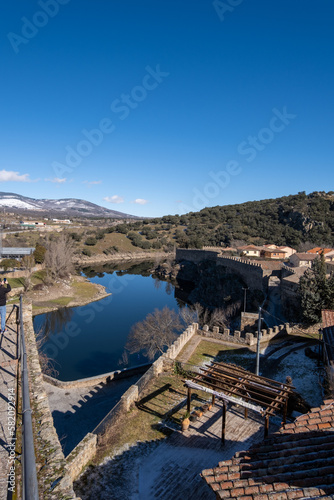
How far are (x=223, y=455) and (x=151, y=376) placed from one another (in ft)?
19.0

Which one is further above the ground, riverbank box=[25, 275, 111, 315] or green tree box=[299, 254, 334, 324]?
green tree box=[299, 254, 334, 324]

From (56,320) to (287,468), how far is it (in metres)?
33.8

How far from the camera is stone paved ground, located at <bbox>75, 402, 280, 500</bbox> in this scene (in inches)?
333

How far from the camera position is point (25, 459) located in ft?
8.16

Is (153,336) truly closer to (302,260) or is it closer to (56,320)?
(56,320)

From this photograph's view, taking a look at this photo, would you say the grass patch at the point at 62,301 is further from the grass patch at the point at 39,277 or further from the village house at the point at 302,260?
the village house at the point at 302,260

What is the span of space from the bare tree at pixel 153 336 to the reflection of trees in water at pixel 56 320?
9385 mm

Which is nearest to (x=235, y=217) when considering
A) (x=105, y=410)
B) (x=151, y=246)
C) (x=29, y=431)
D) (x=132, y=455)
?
(x=151, y=246)

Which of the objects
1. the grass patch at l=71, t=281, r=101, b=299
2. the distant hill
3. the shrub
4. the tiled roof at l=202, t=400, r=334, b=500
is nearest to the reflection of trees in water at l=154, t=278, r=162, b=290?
the grass patch at l=71, t=281, r=101, b=299

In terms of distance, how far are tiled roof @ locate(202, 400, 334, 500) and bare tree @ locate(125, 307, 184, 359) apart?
19.4 m

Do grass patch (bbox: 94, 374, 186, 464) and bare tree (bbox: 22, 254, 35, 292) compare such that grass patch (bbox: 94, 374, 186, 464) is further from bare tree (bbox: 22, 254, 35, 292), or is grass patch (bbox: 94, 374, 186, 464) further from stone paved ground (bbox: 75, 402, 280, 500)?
bare tree (bbox: 22, 254, 35, 292)

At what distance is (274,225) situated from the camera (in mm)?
77188

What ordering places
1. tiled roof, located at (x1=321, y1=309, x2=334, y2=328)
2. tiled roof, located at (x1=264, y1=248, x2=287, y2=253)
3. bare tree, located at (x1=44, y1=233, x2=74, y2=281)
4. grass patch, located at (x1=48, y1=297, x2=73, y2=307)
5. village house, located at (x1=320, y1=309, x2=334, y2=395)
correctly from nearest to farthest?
village house, located at (x1=320, y1=309, x2=334, y2=395)
tiled roof, located at (x1=321, y1=309, x2=334, y2=328)
grass patch, located at (x1=48, y1=297, x2=73, y2=307)
bare tree, located at (x1=44, y1=233, x2=74, y2=281)
tiled roof, located at (x1=264, y1=248, x2=287, y2=253)

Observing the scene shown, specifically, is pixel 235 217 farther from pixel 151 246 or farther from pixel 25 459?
pixel 25 459
